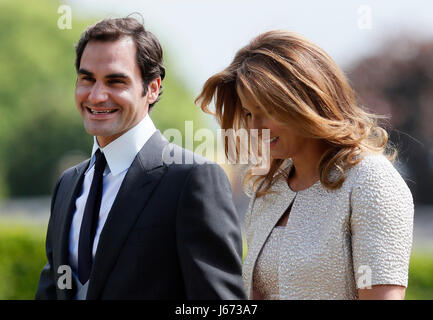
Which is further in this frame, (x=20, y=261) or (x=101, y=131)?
(x=20, y=261)

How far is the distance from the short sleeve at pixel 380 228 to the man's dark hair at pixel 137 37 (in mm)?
1045

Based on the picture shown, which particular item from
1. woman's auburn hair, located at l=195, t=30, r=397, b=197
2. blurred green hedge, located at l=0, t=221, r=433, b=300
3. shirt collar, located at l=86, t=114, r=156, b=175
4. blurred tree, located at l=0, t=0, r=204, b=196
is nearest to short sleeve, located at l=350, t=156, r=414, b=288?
woman's auburn hair, located at l=195, t=30, r=397, b=197

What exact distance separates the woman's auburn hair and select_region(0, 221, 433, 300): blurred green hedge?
16.0ft

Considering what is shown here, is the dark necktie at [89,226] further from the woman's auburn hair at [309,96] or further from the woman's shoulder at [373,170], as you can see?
the woman's shoulder at [373,170]

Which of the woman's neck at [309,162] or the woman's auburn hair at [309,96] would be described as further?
the woman's neck at [309,162]

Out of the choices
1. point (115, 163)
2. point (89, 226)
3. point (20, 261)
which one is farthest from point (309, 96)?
point (20, 261)

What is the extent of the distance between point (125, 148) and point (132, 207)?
1.06 ft

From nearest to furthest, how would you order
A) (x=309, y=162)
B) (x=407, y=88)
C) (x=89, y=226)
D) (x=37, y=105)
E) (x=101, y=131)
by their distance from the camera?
(x=89, y=226)
(x=101, y=131)
(x=309, y=162)
(x=407, y=88)
(x=37, y=105)

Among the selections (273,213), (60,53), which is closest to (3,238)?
(273,213)

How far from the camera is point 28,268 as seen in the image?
24.6ft

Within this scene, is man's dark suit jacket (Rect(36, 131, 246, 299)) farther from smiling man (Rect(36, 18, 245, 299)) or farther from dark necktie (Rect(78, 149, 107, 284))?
dark necktie (Rect(78, 149, 107, 284))

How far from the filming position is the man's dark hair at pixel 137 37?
2863 mm

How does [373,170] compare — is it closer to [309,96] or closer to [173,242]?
[309,96]

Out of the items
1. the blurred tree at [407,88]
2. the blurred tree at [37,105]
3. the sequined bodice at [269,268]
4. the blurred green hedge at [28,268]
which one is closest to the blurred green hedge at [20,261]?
the blurred green hedge at [28,268]
